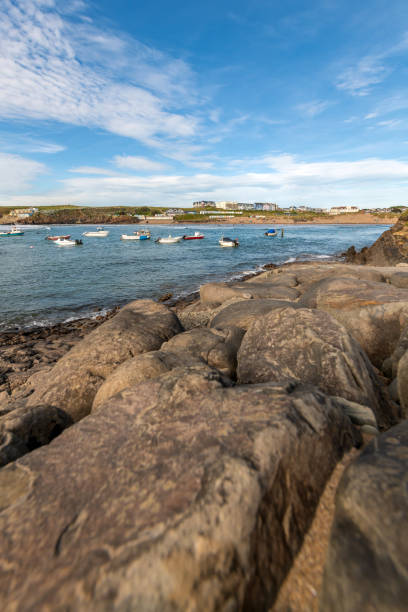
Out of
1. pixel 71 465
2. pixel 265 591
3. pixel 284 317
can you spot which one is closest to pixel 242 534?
pixel 265 591

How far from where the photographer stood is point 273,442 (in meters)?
2.26

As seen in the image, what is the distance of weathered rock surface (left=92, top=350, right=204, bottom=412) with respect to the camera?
4.25 m

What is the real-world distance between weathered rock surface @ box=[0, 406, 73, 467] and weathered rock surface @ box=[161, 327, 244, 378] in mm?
2079

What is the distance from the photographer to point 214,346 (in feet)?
18.3

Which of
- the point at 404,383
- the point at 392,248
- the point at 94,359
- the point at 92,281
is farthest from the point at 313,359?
the point at 92,281

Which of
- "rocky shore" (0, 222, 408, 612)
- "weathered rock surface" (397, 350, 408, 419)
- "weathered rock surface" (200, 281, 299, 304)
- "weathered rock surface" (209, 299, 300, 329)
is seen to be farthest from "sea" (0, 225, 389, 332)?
"weathered rock surface" (397, 350, 408, 419)

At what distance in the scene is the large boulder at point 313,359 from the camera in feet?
12.3

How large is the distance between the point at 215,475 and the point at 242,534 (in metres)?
0.38

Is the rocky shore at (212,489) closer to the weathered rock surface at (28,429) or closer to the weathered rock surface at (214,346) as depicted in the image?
the weathered rock surface at (28,429)

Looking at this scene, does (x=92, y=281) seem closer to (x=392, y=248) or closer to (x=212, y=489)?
(x=392, y=248)

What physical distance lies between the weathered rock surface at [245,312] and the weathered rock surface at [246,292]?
11.4 feet

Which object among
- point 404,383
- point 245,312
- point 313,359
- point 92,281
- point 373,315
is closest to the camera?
point 404,383

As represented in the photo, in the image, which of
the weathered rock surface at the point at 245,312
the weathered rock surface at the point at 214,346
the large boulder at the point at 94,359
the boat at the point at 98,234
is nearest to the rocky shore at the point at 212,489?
the large boulder at the point at 94,359

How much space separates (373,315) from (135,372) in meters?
4.81
